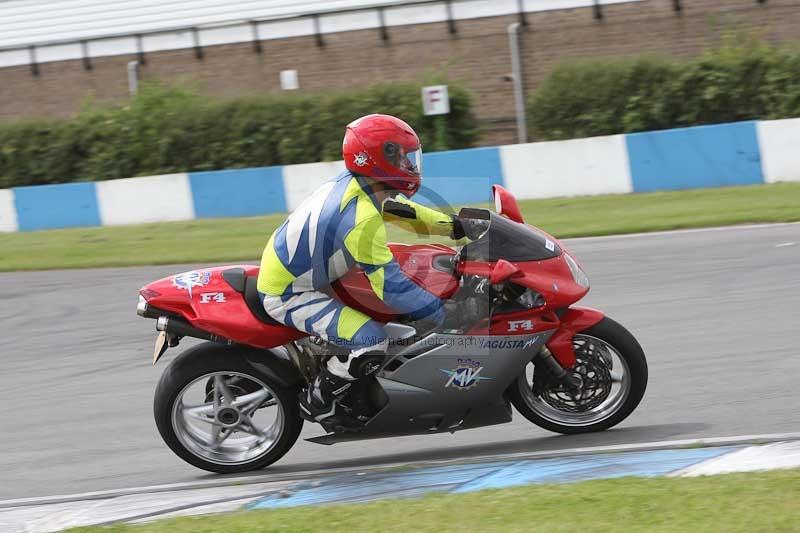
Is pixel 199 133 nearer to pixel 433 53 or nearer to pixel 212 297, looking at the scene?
pixel 433 53

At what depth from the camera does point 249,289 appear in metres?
6.04

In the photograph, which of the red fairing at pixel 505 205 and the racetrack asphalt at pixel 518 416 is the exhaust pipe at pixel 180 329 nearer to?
the racetrack asphalt at pixel 518 416

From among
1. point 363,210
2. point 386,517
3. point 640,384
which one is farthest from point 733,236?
point 386,517

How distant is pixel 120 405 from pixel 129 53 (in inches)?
975

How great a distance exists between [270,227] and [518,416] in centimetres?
1000

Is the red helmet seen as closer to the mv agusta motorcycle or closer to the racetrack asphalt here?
the mv agusta motorcycle

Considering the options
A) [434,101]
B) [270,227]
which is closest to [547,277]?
[270,227]

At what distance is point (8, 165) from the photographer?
80.9 ft

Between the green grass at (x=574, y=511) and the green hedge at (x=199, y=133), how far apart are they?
54.4ft

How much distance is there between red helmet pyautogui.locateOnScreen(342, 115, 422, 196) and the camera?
18.4ft

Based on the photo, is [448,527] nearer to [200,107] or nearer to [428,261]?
[428,261]

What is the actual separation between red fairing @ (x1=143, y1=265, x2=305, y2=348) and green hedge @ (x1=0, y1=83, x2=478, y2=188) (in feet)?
50.9

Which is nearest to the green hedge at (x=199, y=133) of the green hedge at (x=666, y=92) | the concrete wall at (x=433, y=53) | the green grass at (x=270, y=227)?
the green hedge at (x=666, y=92)

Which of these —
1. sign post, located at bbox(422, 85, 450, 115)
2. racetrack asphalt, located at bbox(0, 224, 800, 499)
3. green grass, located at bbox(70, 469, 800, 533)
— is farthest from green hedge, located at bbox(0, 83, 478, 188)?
green grass, located at bbox(70, 469, 800, 533)
